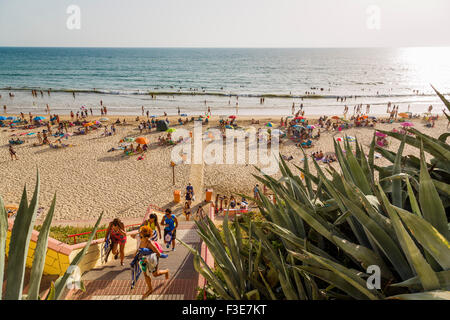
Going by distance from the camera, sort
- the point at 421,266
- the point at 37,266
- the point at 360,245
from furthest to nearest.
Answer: the point at 360,245
the point at 37,266
the point at 421,266

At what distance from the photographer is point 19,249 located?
1.84m

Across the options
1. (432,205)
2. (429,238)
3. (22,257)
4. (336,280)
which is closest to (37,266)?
(22,257)

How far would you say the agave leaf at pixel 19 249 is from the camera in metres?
1.74

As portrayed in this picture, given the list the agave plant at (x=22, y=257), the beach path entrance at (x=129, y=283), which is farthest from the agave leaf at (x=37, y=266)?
the beach path entrance at (x=129, y=283)

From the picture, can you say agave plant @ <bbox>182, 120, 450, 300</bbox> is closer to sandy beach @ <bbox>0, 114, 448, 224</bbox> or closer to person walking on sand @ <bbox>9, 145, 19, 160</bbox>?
sandy beach @ <bbox>0, 114, 448, 224</bbox>

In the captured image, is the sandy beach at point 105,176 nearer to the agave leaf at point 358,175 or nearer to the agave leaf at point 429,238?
the agave leaf at point 358,175

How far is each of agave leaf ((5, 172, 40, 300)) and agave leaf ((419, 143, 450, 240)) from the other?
286 centimetres

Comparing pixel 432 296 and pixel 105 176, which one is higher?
pixel 432 296

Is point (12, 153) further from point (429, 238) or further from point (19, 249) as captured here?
point (429, 238)

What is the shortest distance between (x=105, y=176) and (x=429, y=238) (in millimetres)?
16963

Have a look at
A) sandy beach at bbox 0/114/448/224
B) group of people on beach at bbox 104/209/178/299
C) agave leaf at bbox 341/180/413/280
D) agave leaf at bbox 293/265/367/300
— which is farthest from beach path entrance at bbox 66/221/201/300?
sandy beach at bbox 0/114/448/224

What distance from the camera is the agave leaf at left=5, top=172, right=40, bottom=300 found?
1.74m

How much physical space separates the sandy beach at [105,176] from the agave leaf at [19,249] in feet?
35.1

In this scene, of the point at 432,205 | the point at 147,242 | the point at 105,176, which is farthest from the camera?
the point at 105,176
